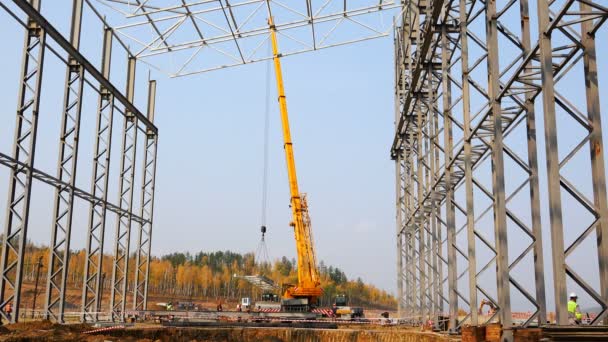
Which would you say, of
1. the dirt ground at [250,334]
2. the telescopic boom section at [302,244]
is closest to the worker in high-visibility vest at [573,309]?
the dirt ground at [250,334]

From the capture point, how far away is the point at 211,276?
138000 mm

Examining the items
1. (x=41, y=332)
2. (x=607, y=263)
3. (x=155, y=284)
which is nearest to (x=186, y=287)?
(x=155, y=284)

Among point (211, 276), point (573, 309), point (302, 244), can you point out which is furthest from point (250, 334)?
point (211, 276)

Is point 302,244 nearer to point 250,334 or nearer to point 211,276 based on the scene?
point 250,334

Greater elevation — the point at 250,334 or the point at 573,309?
the point at 573,309

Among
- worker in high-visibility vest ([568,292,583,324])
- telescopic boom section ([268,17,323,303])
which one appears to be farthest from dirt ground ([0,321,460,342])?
telescopic boom section ([268,17,323,303])

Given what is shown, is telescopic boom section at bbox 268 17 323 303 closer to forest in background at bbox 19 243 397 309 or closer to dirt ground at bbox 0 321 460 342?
dirt ground at bbox 0 321 460 342

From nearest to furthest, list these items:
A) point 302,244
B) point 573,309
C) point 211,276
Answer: point 573,309 < point 302,244 < point 211,276

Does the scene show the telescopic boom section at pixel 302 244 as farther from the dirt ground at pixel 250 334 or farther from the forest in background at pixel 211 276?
the forest in background at pixel 211 276

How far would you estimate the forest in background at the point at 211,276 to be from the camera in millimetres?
121375

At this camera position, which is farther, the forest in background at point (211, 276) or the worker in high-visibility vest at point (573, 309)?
the forest in background at point (211, 276)

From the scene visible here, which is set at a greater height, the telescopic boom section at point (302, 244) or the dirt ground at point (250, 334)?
the telescopic boom section at point (302, 244)

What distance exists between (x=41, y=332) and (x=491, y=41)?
13.2 meters

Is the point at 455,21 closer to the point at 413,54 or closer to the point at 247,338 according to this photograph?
the point at 413,54
